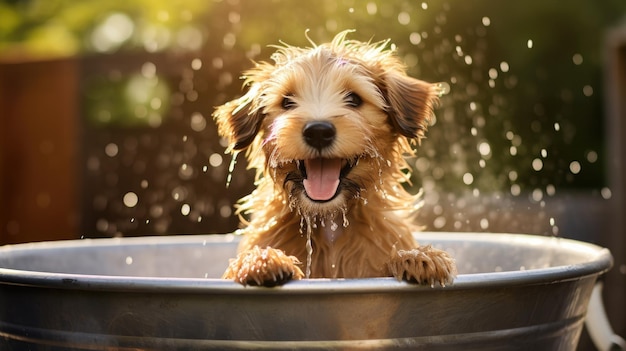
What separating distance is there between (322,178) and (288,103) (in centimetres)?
34

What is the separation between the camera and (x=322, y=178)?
3193mm

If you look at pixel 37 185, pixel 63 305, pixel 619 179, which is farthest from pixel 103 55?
pixel 63 305

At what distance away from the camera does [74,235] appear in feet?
27.3

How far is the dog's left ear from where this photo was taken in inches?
134

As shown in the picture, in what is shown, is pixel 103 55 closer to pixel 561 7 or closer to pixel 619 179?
pixel 619 179

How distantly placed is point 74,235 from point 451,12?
5649 mm

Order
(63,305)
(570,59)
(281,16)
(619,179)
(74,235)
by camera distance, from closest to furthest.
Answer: (63,305)
(619,179)
(74,235)
(281,16)
(570,59)

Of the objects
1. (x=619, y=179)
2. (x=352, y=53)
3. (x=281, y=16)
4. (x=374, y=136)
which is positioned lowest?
(x=619, y=179)

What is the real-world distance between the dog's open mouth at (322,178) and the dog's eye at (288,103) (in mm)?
243

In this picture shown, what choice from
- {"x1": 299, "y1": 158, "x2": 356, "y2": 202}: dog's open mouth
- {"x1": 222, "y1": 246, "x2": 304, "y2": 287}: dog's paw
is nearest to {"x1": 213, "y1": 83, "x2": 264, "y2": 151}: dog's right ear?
{"x1": 299, "y1": 158, "x2": 356, "y2": 202}: dog's open mouth

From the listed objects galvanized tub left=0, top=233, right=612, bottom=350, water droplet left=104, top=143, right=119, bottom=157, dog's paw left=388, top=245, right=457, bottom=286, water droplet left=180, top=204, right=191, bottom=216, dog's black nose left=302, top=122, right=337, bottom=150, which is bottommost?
water droplet left=180, top=204, right=191, bottom=216

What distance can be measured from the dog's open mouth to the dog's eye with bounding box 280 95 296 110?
9.6 inches

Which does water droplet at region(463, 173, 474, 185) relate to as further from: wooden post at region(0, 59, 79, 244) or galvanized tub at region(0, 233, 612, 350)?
galvanized tub at region(0, 233, 612, 350)

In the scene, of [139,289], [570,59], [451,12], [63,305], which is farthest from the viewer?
[570,59]
